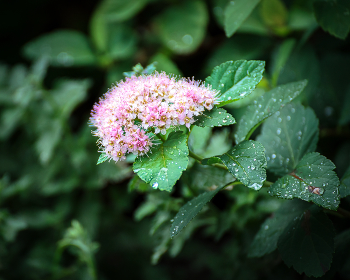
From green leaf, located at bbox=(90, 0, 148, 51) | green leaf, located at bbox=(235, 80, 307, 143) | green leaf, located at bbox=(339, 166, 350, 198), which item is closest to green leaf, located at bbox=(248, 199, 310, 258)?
green leaf, located at bbox=(339, 166, 350, 198)

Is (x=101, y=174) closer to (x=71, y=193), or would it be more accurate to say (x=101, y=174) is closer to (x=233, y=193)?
(x=71, y=193)

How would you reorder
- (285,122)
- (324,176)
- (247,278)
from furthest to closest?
(247,278) < (285,122) < (324,176)

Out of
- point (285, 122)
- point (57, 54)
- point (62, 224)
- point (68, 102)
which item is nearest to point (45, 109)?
point (68, 102)

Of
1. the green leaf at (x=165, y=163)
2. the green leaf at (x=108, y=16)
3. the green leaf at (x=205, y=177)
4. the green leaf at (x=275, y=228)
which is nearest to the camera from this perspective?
the green leaf at (x=165, y=163)

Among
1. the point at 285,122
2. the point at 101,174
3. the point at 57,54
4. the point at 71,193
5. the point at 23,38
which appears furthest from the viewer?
the point at 23,38

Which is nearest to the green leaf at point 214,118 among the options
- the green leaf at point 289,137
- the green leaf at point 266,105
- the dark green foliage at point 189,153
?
the dark green foliage at point 189,153

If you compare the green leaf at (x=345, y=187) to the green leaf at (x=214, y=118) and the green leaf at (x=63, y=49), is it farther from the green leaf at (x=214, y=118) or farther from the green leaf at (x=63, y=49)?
the green leaf at (x=63, y=49)

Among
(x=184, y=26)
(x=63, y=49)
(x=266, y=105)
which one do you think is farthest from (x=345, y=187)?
(x=63, y=49)

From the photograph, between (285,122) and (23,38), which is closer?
(285,122)
